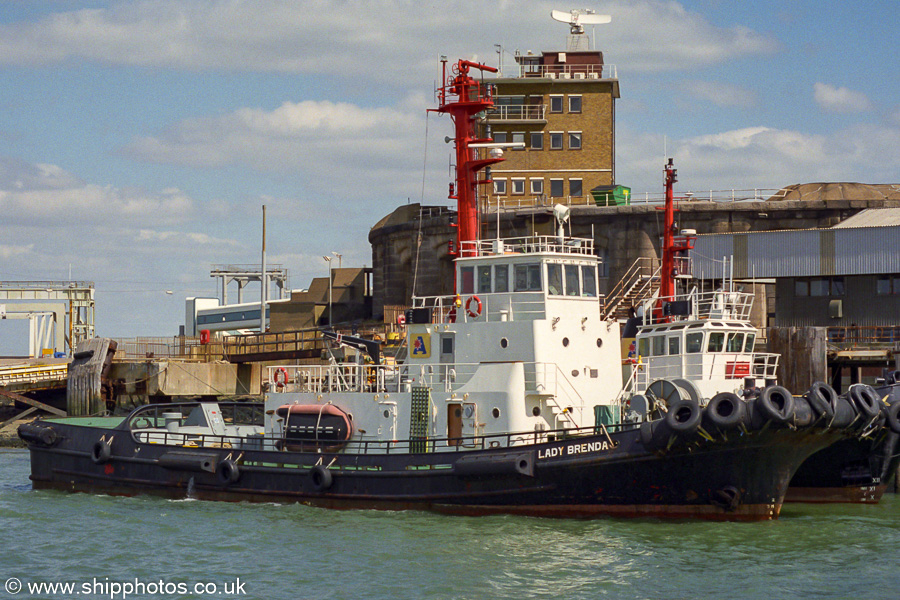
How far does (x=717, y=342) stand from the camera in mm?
21594

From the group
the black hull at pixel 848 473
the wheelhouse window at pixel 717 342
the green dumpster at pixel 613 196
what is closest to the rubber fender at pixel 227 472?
the wheelhouse window at pixel 717 342

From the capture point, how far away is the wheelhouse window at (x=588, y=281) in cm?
1977

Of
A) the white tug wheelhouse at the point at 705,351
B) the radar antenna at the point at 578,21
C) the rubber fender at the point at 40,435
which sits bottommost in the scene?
the rubber fender at the point at 40,435

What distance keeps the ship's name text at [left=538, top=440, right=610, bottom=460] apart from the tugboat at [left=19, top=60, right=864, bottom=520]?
0.08 ft

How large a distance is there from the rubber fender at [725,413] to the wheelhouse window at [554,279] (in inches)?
159

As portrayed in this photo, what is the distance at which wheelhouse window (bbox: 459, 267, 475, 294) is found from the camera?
19953 millimetres

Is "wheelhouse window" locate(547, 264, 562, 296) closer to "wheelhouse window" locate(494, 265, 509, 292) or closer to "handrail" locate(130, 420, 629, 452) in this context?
"wheelhouse window" locate(494, 265, 509, 292)

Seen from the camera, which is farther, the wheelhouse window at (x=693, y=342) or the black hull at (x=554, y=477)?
the wheelhouse window at (x=693, y=342)

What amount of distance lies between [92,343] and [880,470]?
28076 millimetres

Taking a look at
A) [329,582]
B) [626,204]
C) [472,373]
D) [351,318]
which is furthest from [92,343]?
[329,582]

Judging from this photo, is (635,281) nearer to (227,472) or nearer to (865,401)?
(865,401)

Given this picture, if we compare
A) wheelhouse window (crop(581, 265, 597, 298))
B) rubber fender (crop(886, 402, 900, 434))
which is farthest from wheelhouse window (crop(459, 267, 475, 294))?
rubber fender (crop(886, 402, 900, 434))

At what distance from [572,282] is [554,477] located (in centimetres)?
402

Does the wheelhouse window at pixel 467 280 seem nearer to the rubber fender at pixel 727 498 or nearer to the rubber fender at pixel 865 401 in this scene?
the rubber fender at pixel 727 498
